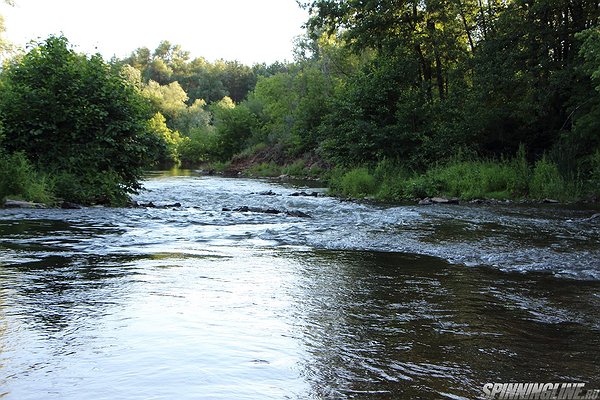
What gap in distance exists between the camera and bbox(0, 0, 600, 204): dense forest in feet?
59.1

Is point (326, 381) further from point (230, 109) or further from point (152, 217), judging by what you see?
point (230, 109)

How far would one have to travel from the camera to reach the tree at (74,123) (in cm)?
1778

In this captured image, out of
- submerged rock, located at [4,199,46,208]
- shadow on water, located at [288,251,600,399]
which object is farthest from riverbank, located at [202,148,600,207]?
shadow on water, located at [288,251,600,399]

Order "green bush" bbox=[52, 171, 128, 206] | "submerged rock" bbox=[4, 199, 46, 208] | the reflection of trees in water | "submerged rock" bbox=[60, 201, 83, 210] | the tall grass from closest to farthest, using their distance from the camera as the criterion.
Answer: the reflection of trees in water → "submerged rock" bbox=[4, 199, 46, 208] → "submerged rock" bbox=[60, 201, 83, 210] → "green bush" bbox=[52, 171, 128, 206] → the tall grass

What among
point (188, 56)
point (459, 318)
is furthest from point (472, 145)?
point (188, 56)

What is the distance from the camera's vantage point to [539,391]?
353 centimetres

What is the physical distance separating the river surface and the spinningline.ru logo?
119mm

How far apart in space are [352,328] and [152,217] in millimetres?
10441

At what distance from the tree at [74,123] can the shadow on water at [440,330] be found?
12422mm

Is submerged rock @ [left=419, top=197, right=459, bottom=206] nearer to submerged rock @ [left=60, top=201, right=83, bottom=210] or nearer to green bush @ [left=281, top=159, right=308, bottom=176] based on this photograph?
submerged rock @ [left=60, top=201, right=83, bottom=210]

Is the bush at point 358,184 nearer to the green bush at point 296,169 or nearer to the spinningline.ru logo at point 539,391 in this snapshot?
the spinningline.ru logo at point 539,391

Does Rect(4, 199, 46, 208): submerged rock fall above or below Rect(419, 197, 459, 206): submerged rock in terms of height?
above

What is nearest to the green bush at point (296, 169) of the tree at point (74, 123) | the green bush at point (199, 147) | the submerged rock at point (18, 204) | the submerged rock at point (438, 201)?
the green bush at point (199, 147)

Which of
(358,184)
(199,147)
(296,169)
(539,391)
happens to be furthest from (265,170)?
(539,391)
